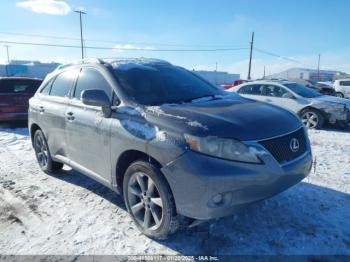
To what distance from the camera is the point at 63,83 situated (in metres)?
4.58

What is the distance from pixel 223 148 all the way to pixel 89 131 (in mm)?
1809

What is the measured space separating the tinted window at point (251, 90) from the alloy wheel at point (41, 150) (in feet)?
23.9

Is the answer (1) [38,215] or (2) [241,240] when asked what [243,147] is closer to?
(2) [241,240]

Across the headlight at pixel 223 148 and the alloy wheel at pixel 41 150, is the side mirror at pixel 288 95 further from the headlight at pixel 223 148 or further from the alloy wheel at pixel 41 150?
the headlight at pixel 223 148

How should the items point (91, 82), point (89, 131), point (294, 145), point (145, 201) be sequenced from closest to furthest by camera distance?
point (294, 145), point (145, 201), point (89, 131), point (91, 82)

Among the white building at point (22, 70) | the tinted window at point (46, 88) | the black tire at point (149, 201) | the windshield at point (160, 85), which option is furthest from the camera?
the white building at point (22, 70)

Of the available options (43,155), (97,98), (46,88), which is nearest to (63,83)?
(46,88)

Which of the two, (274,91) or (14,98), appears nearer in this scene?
(14,98)

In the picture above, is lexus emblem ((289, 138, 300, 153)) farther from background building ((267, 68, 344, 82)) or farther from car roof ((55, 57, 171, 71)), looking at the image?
background building ((267, 68, 344, 82))

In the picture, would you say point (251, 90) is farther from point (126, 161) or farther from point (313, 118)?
point (126, 161)

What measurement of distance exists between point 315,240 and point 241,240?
2.41 feet

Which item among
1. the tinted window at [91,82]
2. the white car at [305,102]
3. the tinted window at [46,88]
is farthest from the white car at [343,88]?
the tinted window at [91,82]

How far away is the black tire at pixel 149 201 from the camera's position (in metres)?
2.83

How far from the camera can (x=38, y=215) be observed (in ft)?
12.3
